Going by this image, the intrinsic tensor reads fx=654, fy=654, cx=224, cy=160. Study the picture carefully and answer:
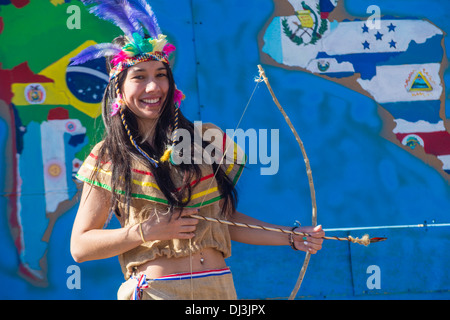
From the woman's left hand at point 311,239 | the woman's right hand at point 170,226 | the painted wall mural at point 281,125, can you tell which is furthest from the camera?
the painted wall mural at point 281,125

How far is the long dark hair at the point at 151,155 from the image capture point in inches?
101

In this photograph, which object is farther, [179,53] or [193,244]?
[179,53]

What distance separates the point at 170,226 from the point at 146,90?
1.88 ft

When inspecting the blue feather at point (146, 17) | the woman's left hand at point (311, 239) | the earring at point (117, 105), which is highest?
the blue feather at point (146, 17)

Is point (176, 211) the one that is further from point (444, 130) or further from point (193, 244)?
point (444, 130)

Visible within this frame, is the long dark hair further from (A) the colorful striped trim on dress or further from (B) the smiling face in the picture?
(A) the colorful striped trim on dress

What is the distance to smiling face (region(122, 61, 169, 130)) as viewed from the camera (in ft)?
8.79

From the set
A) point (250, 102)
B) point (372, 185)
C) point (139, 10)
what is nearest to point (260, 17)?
point (250, 102)

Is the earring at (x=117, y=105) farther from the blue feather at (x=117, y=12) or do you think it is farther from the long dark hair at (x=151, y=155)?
the blue feather at (x=117, y=12)

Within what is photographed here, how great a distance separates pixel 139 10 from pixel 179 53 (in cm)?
164

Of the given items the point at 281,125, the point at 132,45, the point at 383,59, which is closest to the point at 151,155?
the point at 132,45

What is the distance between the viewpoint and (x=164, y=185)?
2576 mm

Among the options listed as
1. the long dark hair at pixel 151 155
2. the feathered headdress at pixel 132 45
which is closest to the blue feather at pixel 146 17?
the feathered headdress at pixel 132 45

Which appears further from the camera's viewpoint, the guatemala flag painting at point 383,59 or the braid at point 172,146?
the guatemala flag painting at point 383,59
